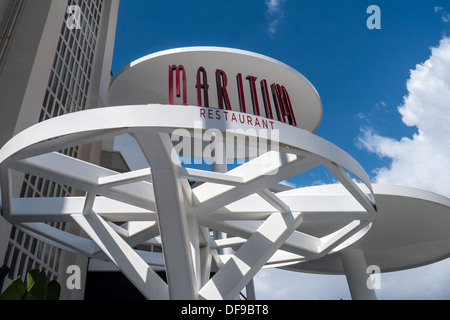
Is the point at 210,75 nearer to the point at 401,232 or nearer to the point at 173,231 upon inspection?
the point at 173,231

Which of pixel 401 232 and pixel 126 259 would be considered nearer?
pixel 126 259

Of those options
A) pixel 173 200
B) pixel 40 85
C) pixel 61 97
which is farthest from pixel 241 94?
pixel 61 97

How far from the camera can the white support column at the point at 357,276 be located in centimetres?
1753

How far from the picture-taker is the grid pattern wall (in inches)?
538

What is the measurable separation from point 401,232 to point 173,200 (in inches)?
399

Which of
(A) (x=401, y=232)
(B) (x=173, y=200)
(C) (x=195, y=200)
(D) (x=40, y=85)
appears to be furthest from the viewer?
(A) (x=401, y=232)

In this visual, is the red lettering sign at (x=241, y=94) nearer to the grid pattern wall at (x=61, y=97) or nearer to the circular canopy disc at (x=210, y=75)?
the circular canopy disc at (x=210, y=75)

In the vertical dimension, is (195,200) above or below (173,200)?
above

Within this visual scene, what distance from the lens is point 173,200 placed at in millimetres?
9688

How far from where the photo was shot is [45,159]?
10039mm

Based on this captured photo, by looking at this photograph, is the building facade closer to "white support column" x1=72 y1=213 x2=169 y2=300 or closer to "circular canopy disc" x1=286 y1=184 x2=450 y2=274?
"white support column" x1=72 y1=213 x2=169 y2=300

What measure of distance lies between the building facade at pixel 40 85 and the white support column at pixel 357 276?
10642 millimetres

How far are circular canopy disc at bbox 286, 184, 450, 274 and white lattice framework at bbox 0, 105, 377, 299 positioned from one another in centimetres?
134

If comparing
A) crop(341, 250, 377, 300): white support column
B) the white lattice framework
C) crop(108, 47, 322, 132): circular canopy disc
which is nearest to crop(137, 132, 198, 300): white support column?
the white lattice framework
